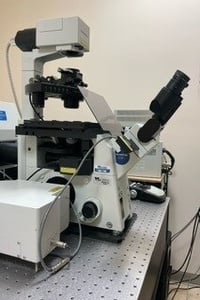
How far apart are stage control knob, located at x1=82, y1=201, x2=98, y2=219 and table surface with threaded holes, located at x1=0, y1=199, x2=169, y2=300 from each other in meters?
0.08

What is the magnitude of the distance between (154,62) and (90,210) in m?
1.67

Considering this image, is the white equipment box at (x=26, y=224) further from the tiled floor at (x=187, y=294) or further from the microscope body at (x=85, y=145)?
the tiled floor at (x=187, y=294)

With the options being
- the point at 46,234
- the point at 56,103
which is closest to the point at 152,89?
the point at 56,103

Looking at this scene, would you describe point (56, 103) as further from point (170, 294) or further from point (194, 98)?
point (170, 294)

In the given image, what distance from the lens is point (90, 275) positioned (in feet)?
2.21

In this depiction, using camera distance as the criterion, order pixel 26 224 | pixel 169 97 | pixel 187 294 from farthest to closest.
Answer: pixel 187 294
pixel 169 97
pixel 26 224

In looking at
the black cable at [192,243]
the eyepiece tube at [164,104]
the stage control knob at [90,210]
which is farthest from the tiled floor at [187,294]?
the eyepiece tube at [164,104]

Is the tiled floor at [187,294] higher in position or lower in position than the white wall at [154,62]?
lower

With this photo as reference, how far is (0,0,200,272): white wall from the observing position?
2.10 m

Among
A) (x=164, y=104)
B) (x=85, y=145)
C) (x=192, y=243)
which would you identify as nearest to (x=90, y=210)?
(x=85, y=145)

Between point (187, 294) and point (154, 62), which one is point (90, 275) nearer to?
point (187, 294)

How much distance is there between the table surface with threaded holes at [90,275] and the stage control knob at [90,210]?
8cm

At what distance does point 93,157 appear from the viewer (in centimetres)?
88

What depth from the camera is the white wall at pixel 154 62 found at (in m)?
2.10
